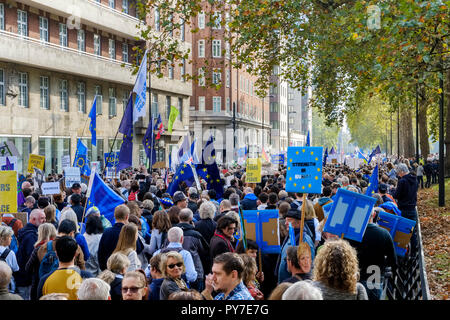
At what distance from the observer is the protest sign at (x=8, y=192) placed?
31.1 ft

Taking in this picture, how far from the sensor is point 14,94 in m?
31.2

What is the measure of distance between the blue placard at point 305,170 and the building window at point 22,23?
2794cm

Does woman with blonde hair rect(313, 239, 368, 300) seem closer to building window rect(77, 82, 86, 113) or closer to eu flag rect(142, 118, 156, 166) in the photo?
eu flag rect(142, 118, 156, 166)

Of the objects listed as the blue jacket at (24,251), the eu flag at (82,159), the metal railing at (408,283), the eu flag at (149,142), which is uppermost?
the eu flag at (149,142)

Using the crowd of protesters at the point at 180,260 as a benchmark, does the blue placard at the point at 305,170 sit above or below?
above

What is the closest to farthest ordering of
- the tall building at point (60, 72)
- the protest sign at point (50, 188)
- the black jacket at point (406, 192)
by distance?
the protest sign at point (50, 188) < the black jacket at point (406, 192) < the tall building at point (60, 72)

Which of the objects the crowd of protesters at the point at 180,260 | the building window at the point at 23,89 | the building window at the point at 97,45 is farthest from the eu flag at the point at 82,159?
the building window at the point at 97,45

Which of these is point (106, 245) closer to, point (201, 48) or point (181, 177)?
point (181, 177)

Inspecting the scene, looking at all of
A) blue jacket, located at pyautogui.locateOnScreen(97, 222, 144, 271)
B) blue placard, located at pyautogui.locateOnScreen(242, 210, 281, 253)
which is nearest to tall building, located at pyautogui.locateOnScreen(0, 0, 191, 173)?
blue jacket, located at pyautogui.locateOnScreen(97, 222, 144, 271)

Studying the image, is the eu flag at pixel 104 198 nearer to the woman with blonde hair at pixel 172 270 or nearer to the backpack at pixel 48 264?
the backpack at pixel 48 264

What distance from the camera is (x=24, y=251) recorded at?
7.76m

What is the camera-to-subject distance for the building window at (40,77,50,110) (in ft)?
112

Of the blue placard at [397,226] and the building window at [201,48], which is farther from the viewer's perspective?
the building window at [201,48]

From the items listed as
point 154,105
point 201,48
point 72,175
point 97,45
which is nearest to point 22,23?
point 97,45
